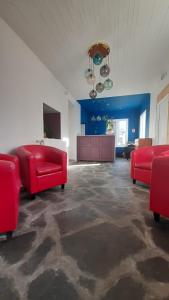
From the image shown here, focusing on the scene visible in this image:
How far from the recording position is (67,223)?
1607 millimetres

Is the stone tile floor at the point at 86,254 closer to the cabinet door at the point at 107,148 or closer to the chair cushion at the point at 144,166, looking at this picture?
the chair cushion at the point at 144,166

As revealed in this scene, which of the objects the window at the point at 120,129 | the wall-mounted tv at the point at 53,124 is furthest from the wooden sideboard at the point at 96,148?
the window at the point at 120,129

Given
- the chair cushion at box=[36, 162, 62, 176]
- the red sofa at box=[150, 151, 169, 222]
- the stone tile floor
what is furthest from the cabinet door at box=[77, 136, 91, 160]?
the red sofa at box=[150, 151, 169, 222]

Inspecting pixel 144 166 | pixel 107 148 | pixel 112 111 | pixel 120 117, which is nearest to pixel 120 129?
pixel 120 117

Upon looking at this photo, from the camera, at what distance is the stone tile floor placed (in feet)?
2.92

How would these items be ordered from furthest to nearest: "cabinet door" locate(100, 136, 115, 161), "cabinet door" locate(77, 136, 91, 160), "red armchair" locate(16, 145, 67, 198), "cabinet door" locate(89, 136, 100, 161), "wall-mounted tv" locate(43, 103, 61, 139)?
"cabinet door" locate(77, 136, 91, 160) < "cabinet door" locate(89, 136, 100, 161) < "cabinet door" locate(100, 136, 115, 161) < "wall-mounted tv" locate(43, 103, 61, 139) < "red armchair" locate(16, 145, 67, 198)

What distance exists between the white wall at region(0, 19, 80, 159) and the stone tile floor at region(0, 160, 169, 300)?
133 centimetres

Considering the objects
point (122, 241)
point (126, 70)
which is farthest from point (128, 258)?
point (126, 70)

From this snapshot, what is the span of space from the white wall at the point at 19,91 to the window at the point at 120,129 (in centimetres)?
535

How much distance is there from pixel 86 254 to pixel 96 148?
529 centimetres

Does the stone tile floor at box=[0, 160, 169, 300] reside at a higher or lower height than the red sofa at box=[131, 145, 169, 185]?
lower

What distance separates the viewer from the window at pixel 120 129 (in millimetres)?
8523

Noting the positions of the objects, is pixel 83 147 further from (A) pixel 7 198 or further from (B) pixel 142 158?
(A) pixel 7 198

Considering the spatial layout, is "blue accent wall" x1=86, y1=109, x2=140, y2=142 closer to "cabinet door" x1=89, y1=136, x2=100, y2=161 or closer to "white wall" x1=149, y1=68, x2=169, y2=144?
"cabinet door" x1=89, y1=136, x2=100, y2=161
